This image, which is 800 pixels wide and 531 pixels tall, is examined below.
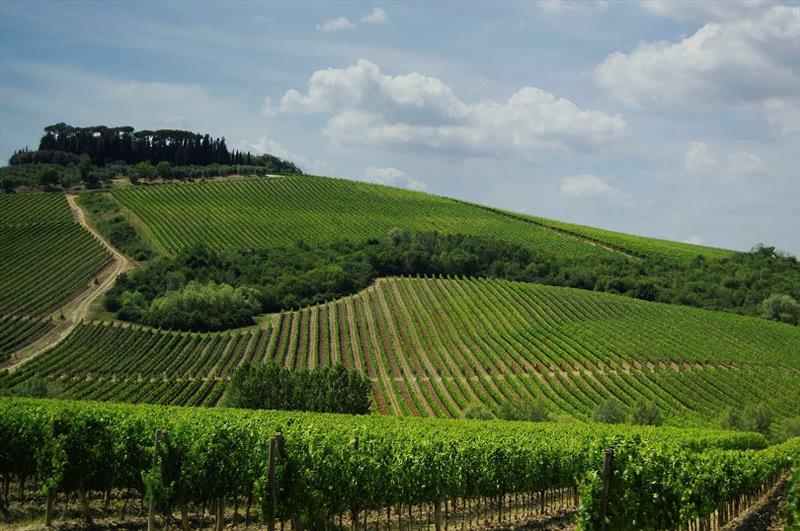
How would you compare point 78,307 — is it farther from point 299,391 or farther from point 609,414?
point 609,414

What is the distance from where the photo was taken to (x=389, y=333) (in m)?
87.8

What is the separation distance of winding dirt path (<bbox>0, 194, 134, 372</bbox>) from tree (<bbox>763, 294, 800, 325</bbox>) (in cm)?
10637

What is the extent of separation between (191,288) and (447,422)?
2622 inches

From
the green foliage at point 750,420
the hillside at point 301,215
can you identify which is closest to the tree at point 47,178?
the hillside at point 301,215

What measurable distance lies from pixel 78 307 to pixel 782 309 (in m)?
111

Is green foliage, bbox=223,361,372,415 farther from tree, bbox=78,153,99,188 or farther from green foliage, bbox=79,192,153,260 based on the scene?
tree, bbox=78,153,99,188

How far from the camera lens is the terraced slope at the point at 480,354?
67.2 meters

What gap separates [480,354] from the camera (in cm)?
8044

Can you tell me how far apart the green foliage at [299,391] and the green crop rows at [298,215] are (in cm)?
6674

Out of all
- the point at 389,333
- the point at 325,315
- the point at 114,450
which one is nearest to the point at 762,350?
the point at 389,333

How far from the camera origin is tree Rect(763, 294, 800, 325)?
115 meters

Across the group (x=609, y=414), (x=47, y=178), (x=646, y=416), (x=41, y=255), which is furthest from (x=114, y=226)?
(x=646, y=416)

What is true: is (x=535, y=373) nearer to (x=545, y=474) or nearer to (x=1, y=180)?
(x=545, y=474)

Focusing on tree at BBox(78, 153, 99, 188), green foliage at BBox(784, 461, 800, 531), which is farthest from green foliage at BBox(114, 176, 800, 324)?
green foliage at BBox(784, 461, 800, 531)
